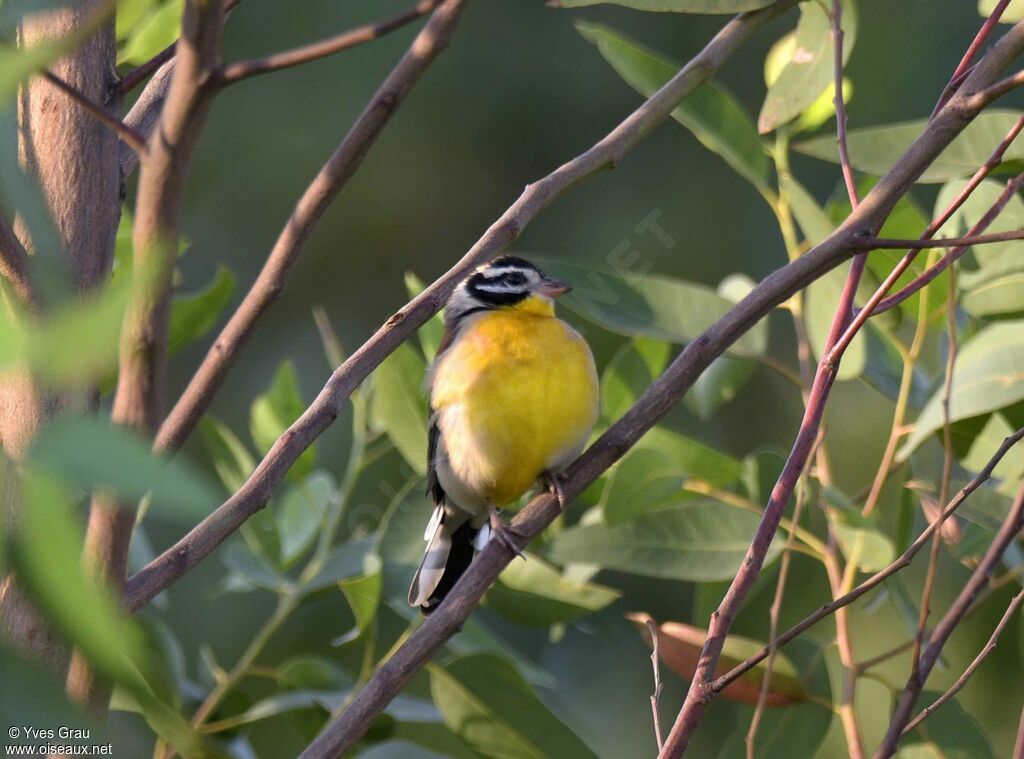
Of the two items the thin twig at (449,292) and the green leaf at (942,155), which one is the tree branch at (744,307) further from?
the green leaf at (942,155)

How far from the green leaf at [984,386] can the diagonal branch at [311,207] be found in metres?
1.04

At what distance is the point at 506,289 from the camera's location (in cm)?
346

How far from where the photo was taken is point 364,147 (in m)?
1.41

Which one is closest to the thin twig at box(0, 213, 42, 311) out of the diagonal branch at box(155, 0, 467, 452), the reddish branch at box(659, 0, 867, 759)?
the diagonal branch at box(155, 0, 467, 452)

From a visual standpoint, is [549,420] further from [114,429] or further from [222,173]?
[222,173]

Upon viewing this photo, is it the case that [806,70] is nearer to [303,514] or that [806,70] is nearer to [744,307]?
[744,307]

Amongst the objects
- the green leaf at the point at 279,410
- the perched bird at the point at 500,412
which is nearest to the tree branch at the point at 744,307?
Result: the green leaf at the point at 279,410

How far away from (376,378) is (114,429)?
1782 mm

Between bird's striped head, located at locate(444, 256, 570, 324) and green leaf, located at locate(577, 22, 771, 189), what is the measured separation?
3.26 feet

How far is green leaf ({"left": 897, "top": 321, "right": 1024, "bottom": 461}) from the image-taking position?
2.01 meters

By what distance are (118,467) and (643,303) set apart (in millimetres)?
1816

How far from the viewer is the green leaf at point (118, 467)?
57 cm

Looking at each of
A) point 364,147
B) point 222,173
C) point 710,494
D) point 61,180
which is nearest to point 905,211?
point 710,494

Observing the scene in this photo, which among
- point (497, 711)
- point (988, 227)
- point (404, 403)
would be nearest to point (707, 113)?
point (988, 227)
